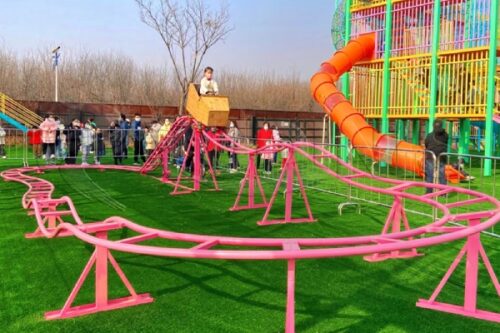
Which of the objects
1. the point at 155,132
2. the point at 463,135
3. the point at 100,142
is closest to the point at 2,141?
the point at 100,142

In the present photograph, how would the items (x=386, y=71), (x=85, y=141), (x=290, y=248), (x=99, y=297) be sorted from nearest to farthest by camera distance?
(x=290, y=248), (x=99, y=297), (x=85, y=141), (x=386, y=71)

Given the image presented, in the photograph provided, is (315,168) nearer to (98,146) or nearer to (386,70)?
(386,70)

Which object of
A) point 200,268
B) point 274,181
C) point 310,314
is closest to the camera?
point 310,314

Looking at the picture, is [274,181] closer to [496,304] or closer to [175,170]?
[175,170]

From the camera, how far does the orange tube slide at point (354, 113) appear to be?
14.2m

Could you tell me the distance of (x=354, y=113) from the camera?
17281mm

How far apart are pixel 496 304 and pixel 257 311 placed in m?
2.28

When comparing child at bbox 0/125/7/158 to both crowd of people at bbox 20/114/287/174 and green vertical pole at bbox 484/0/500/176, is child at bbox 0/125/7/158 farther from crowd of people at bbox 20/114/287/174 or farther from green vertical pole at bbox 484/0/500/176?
green vertical pole at bbox 484/0/500/176

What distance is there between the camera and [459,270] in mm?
5820

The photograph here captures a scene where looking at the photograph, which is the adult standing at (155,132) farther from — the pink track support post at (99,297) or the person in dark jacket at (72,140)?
the pink track support post at (99,297)

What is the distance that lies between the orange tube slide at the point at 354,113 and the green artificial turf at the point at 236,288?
6.11m

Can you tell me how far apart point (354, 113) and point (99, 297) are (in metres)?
14.1

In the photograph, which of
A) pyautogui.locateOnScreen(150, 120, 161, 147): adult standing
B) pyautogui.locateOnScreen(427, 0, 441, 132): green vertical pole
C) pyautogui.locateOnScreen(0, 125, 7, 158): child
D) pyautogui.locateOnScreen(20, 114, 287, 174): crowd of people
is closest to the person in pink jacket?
pyautogui.locateOnScreen(20, 114, 287, 174): crowd of people

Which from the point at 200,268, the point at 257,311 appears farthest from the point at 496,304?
the point at 200,268
